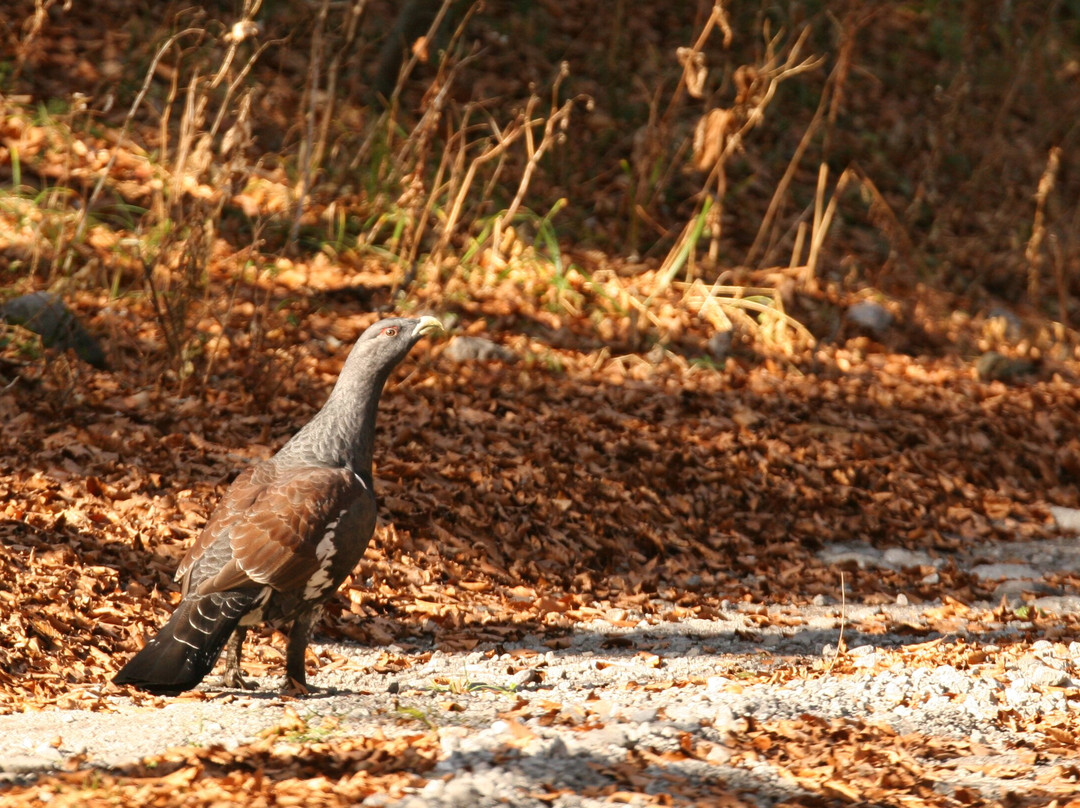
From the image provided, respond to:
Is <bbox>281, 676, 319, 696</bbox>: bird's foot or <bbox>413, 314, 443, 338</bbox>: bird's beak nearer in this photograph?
<bbox>281, 676, 319, 696</bbox>: bird's foot

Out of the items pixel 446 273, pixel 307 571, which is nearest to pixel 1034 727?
pixel 307 571

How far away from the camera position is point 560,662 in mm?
6023

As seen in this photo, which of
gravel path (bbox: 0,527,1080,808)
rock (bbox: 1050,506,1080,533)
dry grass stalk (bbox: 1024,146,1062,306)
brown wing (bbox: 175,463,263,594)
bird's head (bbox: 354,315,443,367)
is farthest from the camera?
dry grass stalk (bbox: 1024,146,1062,306)

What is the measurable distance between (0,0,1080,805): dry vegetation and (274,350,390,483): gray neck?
1.23 meters

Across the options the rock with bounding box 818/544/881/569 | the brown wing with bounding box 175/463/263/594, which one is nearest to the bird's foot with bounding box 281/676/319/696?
the brown wing with bounding box 175/463/263/594

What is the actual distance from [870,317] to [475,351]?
455cm

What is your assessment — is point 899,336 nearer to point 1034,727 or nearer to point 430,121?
point 430,121

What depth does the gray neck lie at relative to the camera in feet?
18.3

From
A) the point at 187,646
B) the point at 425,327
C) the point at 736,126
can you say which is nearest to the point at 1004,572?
the point at 425,327

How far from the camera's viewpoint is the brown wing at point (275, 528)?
16.6ft

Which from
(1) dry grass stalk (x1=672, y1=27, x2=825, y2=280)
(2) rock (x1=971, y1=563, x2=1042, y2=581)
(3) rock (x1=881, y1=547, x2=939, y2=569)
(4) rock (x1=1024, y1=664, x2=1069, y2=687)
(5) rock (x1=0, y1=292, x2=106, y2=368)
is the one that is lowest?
(3) rock (x1=881, y1=547, x2=939, y2=569)

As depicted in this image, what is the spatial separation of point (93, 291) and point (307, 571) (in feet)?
17.9

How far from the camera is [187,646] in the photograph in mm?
4785

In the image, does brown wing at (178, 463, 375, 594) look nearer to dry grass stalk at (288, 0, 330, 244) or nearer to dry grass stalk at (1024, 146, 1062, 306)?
dry grass stalk at (288, 0, 330, 244)
